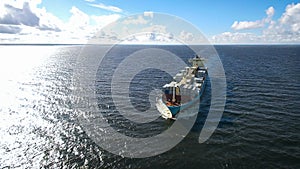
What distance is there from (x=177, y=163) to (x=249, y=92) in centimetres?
5292

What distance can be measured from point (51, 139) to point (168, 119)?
1094 inches

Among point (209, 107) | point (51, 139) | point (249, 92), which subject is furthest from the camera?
point (249, 92)

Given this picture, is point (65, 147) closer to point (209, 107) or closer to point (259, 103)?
point (209, 107)

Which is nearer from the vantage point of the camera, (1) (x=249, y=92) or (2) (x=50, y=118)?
(2) (x=50, y=118)

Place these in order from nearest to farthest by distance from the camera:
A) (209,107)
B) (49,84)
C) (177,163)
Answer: (177,163), (209,107), (49,84)

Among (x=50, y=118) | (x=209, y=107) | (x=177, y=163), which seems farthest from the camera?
(x=209, y=107)

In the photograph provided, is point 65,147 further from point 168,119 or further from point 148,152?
point 168,119

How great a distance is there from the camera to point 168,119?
53.1m

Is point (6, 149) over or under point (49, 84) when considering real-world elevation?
under

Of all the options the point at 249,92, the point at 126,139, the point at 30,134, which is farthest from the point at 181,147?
the point at 249,92

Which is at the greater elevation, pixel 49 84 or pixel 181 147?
pixel 49 84

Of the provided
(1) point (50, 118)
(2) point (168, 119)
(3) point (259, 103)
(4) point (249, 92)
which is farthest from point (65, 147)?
(4) point (249, 92)

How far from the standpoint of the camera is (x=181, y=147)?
39.6m

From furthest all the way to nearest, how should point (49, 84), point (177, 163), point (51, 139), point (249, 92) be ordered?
point (49, 84) → point (249, 92) → point (51, 139) → point (177, 163)
